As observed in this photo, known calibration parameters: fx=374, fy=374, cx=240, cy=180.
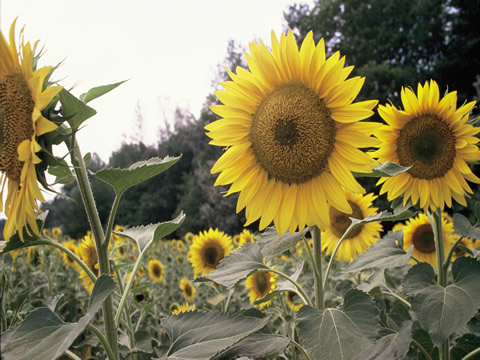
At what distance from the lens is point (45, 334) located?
77 centimetres

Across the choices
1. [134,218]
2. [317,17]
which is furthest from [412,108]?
[134,218]

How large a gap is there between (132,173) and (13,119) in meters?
0.28

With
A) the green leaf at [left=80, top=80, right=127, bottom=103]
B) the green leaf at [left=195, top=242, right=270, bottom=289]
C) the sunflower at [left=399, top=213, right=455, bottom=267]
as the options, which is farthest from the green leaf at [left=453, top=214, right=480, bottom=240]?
the green leaf at [left=80, top=80, right=127, bottom=103]

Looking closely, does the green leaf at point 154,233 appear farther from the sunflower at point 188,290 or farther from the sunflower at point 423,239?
the sunflower at point 188,290

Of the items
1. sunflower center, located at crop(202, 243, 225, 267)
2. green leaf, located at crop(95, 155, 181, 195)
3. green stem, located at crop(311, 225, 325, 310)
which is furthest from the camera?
sunflower center, located at crop(202, 243, 225, 267)

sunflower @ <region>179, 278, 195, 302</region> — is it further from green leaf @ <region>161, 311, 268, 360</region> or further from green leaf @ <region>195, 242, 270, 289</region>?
green leaf @ <region>161, 311, 268, 360</region>

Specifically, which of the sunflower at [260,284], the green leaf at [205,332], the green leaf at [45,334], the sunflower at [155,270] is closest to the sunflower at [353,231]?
the sunflower at [260,284]

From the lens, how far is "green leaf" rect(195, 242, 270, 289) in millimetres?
1108

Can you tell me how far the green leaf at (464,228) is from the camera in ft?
4.06

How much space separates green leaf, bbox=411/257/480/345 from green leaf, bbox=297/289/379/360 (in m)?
0.22

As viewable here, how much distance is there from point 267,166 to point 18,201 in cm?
69

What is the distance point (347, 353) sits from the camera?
853 millimetres

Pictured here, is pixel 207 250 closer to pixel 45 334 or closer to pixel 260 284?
pixel 260 284

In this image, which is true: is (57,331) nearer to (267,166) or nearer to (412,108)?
(267,166)
